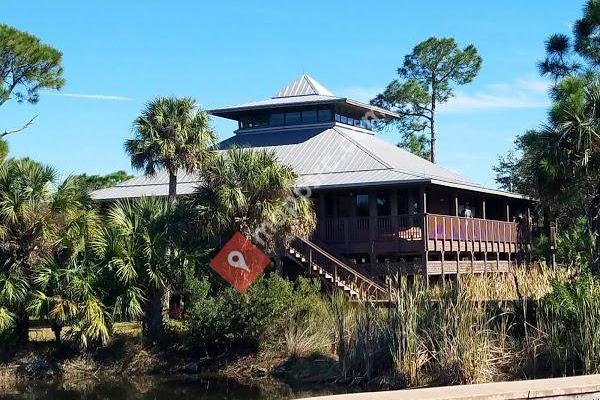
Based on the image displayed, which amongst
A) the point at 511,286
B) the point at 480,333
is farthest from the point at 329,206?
the point at 480,333

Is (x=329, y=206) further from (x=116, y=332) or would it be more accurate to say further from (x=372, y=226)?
(x=116, y=332)

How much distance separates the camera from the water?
64.1 feet

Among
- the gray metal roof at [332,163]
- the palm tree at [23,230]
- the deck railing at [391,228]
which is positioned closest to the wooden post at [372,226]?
the deck railing at [391,228]

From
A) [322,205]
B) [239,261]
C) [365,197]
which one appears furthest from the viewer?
[365,197]

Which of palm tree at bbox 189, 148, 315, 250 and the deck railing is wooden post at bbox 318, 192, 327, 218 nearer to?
the deck railing

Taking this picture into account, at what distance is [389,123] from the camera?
5800cm

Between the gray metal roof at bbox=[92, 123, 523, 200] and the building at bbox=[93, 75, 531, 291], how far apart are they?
0.16ft

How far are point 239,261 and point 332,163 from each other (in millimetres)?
10679

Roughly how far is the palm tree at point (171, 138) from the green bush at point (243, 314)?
4942 millimetres

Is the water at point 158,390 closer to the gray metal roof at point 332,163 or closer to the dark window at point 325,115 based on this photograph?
the gray metal roof at point 332,163

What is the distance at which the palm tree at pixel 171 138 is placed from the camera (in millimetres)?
27625

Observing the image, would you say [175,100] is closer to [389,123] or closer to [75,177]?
[75,177]

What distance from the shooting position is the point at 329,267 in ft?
97.1

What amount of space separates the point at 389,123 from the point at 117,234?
1401 inches
